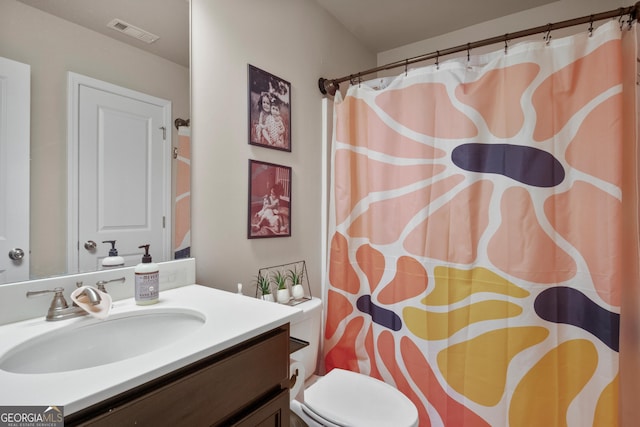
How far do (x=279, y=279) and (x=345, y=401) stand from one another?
0.63 m

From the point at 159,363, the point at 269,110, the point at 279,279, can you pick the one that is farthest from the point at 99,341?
the point at 269,110

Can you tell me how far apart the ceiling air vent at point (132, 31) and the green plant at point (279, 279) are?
3.70 ft

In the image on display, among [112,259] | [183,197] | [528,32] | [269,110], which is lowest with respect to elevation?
[112,259]

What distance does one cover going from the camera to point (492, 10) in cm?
198

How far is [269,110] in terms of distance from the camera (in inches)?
62.7

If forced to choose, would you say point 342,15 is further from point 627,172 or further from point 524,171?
point 627,172

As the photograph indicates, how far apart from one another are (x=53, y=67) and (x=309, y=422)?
151 centimetres

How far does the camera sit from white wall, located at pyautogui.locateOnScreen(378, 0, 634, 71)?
1.81m

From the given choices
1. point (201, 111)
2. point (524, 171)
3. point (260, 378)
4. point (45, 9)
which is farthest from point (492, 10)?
point (260, 378)

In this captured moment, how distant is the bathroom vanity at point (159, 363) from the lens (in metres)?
0.55

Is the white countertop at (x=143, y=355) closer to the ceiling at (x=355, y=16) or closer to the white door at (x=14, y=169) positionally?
the white door at (x=14, y=169)

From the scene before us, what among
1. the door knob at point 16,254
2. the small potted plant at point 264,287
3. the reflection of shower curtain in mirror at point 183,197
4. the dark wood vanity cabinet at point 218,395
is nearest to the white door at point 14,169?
the door knob at point 16,254

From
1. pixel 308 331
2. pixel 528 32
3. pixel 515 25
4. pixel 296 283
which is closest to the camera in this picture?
pixel 528 32

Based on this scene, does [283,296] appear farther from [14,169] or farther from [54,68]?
[54,68]
